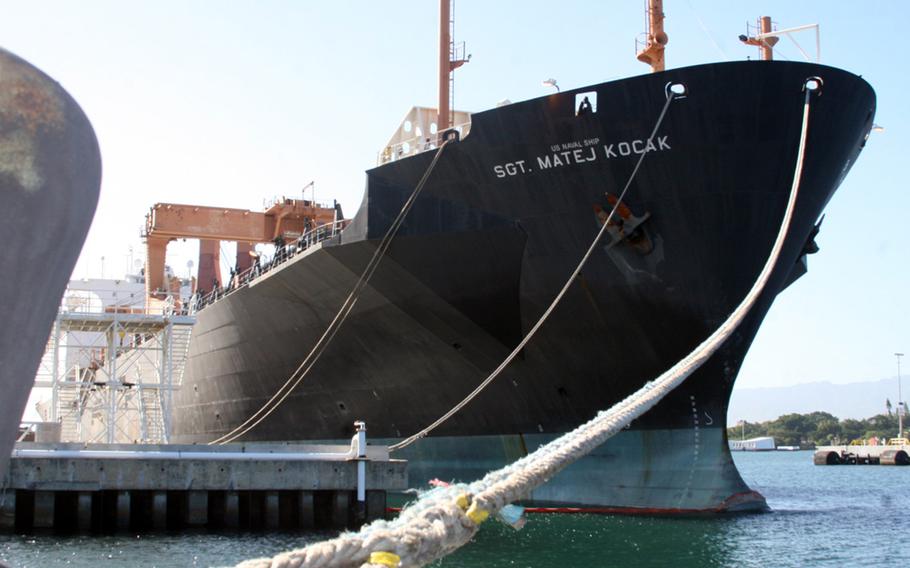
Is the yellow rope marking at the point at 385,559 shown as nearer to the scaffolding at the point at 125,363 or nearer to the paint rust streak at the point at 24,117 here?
the paint rust streak at the point at 24,117

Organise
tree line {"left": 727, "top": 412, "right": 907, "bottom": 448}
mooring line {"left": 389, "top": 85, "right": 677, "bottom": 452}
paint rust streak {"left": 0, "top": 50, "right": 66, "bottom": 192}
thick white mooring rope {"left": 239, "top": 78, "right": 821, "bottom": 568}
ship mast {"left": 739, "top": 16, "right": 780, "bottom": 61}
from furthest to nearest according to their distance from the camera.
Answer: tree line {"left": 727, "top": 412, "right": 907, "bottom": 448} < ship mast {"left": 739, "top": 16, "right": 780, "bottom": 61} < mooring line {"left": 389, "top": 85, "right": 677, "bottom": 452} < thick white mooring rope {"left": 239, "top": 78, "right": 821, "bottom": 568} < paint rust streak {"left": 0, "top": 50, "right": 66, "bottom": 192}

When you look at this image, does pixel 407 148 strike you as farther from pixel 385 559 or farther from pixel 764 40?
pixel 385 559

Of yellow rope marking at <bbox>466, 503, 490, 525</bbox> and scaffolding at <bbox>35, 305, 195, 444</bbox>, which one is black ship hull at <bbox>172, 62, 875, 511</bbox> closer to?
scaffolding at <bbox>35, 305, 195, 444</bbox>

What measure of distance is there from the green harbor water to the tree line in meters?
122

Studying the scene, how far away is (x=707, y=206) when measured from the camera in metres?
15.5

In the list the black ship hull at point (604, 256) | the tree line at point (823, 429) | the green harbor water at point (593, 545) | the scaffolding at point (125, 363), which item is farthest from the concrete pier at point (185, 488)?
the tree line at point (823, 429)

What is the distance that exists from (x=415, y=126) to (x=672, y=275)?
735cm

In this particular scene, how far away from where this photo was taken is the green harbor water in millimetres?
12062

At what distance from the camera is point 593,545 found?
521 inches

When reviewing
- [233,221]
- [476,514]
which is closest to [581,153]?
[476,514]

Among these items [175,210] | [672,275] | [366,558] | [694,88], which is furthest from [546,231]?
[175,210]

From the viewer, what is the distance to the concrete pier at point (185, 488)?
46.2 feet

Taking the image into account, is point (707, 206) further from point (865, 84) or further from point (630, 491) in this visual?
point (630, 491)

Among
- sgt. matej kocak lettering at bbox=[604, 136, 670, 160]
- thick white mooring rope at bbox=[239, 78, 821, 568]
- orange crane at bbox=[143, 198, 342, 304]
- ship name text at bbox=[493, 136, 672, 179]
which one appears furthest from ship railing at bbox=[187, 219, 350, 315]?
thick white mooring rope at bbox=[239, 78, 821, 568]
